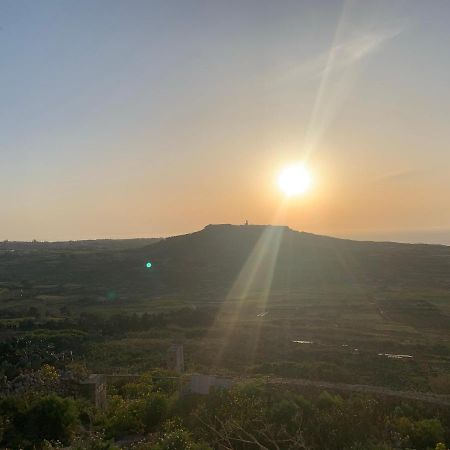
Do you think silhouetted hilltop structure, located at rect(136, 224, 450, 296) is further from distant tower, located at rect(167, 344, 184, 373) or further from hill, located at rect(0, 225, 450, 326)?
distant tower, located at rect(167, 344, 184, 373)

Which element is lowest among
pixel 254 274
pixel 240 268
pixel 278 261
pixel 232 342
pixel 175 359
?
pixel 232 342

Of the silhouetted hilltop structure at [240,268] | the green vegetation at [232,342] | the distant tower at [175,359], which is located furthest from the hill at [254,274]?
the distant tower at [175,359]

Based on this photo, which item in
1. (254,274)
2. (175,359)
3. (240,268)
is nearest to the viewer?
(175,359)

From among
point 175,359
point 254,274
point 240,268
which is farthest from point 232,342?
point 240,268

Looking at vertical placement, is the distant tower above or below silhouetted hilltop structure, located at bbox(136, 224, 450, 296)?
below

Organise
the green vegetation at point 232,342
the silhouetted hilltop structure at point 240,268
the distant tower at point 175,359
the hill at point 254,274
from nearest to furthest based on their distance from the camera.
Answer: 1. the green vegetation at point 232,342
2. the distant tower at point 175,359
3. the hill at point 254,274
4. the silhouetted hilltop structure at point 240,268

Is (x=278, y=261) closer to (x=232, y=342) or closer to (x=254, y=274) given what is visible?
(x=254, y=274)

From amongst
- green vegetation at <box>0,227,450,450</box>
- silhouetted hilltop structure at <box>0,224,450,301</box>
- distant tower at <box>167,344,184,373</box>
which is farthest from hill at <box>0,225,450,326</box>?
distant tower at <box>167,344,184,373</box>

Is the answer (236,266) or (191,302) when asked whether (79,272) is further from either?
(191,302)

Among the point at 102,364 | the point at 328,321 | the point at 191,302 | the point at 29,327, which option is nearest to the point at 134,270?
the point at 191,302

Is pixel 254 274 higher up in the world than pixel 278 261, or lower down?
lower down

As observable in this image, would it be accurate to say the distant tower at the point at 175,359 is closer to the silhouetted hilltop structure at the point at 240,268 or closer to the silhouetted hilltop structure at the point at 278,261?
the silhouetted hilltop structure at the point at 240,268

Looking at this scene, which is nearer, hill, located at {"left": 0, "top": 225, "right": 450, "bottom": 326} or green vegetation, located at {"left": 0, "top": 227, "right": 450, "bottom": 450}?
green vegetation, located at {"left": 0, "top": 227, "right": 450, "bottom": 450}
